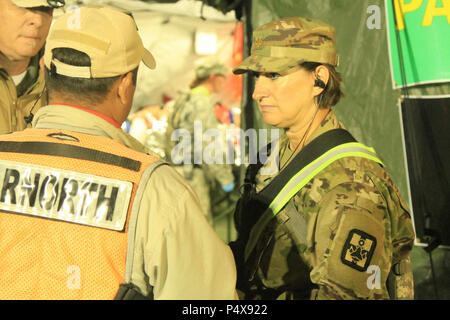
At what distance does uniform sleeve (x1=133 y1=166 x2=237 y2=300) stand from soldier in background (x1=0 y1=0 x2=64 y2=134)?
1.65 metres

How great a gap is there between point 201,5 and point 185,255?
2.39 metres

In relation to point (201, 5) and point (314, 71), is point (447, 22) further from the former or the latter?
point (201, 5)

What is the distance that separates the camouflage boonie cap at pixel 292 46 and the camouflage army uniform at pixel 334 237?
29 cm

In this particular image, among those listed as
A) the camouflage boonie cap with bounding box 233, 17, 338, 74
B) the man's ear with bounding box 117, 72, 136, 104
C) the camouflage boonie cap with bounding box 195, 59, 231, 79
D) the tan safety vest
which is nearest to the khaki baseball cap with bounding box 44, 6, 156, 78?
the man's ear with bounding box 117, 72, 136, 104

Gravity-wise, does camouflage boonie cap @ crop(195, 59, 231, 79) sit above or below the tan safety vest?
above

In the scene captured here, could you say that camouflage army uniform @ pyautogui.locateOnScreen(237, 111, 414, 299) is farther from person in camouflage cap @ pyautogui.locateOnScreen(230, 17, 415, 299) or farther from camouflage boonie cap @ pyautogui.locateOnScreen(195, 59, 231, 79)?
camouflage boonie cap @ pyautogui.locateOnScreen(195, 59, 231, 79)

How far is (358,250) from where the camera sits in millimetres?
2166

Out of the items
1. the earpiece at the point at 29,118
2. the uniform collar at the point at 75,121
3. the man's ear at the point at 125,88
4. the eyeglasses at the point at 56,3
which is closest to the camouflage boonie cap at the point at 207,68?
the eyeglasses at the point at 56,3

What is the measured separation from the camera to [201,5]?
150 inches

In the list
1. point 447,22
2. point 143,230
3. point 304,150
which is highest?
point 447,22

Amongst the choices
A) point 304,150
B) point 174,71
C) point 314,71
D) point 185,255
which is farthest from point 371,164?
point 174,71

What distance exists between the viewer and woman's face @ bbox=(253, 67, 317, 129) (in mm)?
2586

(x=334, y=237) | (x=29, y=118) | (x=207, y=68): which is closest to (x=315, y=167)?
(x=334, y=237)

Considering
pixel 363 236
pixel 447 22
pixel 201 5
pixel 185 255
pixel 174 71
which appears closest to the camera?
pixel 185 255
